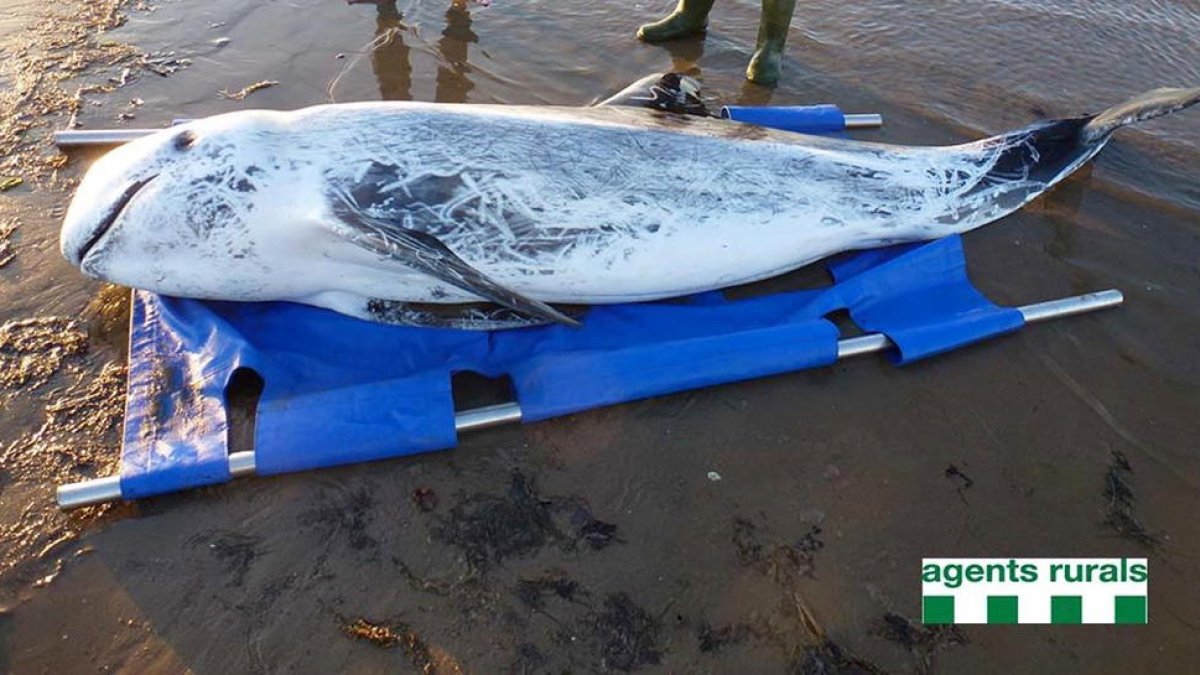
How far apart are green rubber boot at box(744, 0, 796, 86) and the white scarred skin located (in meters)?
2.11

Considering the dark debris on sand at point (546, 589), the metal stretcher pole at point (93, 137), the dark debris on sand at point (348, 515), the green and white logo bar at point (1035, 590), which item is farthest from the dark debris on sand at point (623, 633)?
the metal stretcher pole at point (93, 137)

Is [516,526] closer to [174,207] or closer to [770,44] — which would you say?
[174,207]

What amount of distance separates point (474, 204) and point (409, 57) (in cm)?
315

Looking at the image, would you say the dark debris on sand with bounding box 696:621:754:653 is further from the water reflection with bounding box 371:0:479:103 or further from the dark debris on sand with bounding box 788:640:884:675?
the water reflection with bounding box 371:0:479:103

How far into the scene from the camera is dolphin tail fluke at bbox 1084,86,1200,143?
432 cm

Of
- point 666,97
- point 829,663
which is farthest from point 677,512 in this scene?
point 666,97

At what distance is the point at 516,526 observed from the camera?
3078mm

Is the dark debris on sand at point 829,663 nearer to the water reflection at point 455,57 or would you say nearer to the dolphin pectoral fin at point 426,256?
the dolphin pectoral fin at point 426,256

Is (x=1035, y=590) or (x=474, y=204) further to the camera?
(x=474, y=204)

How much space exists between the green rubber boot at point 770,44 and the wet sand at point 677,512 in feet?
7.20

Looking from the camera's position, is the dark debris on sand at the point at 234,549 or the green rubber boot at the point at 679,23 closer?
the dark debris on sand at the point at 234,549

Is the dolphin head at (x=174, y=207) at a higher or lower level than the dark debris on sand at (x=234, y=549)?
higher

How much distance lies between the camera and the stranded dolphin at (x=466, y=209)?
3.40 meters

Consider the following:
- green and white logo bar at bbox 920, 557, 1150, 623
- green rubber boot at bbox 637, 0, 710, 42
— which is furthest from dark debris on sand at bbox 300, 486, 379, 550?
green rubber boot at bbox 637, 0, 710, 42
